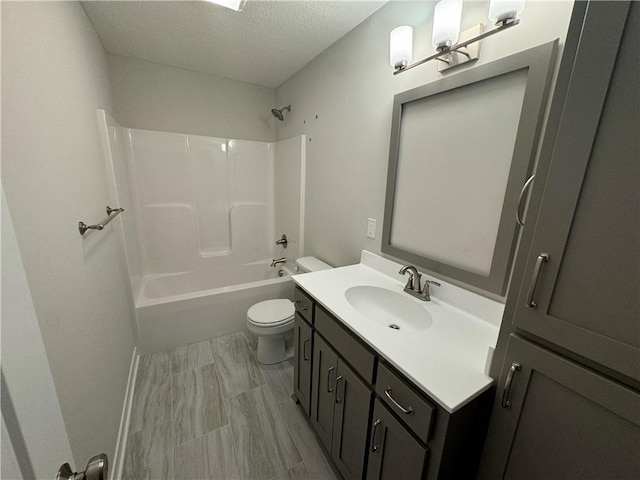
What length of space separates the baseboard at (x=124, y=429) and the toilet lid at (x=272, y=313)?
2.80 feet

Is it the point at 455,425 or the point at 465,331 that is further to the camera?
the point at 465,331

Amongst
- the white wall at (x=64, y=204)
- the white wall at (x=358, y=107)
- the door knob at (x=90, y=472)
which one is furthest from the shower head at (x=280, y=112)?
the door knob at (x=90, y=472)

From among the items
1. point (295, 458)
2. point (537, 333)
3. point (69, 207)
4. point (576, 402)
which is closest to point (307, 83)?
point (69, 207)

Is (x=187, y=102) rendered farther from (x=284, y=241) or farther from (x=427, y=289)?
(x=427, y=289)

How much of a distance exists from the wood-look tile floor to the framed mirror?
1.22 meters

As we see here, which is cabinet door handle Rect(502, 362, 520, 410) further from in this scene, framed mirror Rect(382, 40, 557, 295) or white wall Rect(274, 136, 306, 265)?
white wall Rect(274, 136, 306, 265)

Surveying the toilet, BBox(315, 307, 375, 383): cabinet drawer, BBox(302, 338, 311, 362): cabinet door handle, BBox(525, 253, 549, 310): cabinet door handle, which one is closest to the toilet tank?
the toilet

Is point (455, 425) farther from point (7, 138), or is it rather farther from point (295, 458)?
point (7, 138)

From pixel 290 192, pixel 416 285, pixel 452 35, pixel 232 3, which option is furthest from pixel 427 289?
pixel 232 3

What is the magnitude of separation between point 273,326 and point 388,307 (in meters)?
0.92

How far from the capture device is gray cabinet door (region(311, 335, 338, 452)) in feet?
3.95

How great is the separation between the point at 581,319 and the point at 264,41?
2280mm

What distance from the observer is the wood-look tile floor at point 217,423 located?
1.31m

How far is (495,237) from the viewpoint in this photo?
3.46ft
